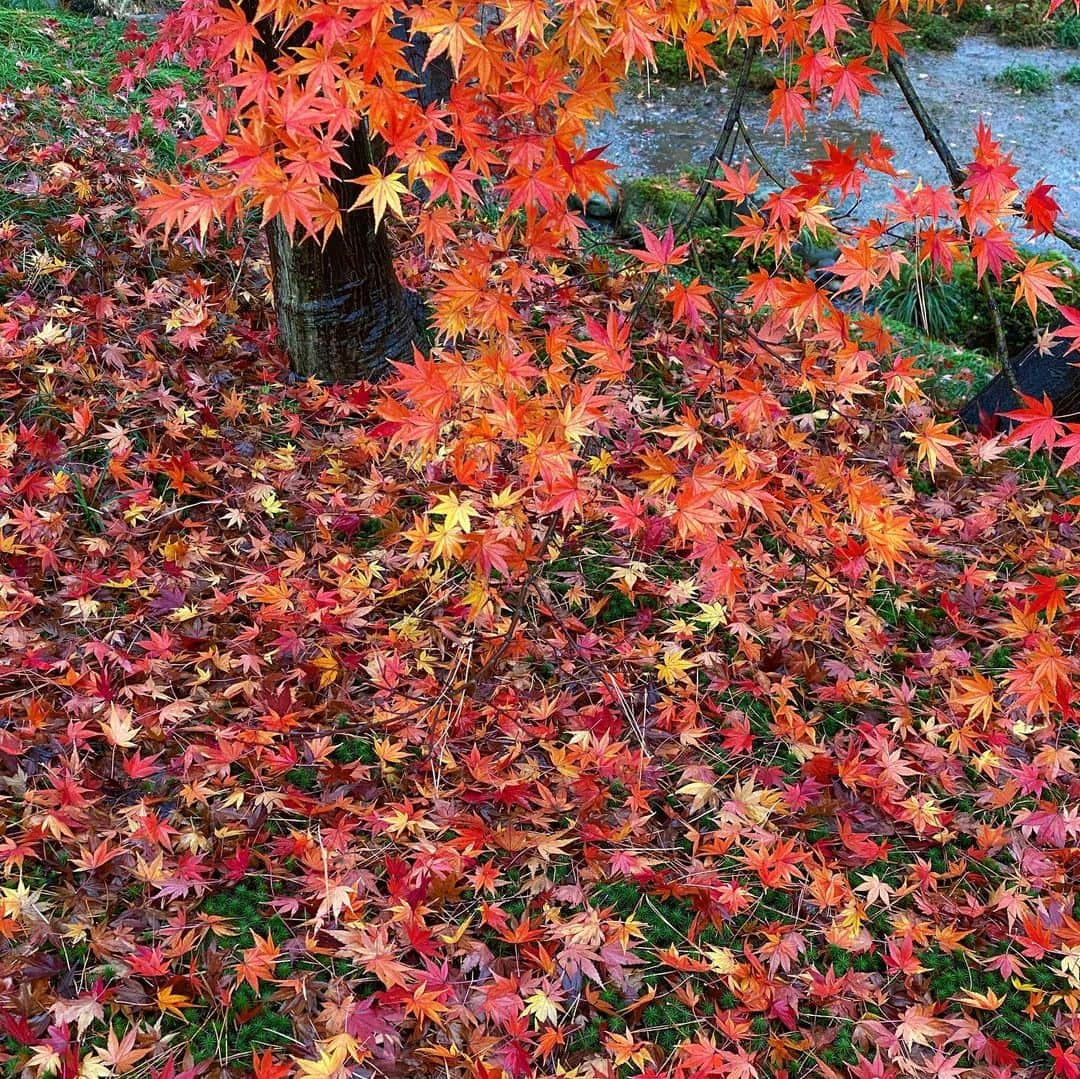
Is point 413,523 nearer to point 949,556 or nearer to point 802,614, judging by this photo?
point 802,614

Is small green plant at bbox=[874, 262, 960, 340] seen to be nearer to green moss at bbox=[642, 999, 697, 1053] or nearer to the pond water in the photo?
→ the pond water

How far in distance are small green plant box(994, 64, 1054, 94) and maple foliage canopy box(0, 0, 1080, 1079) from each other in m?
8.25

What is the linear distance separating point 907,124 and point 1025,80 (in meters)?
1.83

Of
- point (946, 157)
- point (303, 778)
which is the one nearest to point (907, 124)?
point (946, 157)

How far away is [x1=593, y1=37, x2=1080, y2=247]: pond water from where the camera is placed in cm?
829

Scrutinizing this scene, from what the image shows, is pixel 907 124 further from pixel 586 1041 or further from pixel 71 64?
pixel 586 1041

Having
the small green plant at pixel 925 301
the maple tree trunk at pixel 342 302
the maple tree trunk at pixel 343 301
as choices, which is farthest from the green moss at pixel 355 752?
the small green plant at pixel 925 301

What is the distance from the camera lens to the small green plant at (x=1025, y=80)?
981 cm

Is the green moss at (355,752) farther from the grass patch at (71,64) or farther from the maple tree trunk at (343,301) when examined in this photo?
the grass patch at (71,64)

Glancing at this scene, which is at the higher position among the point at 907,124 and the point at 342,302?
the point at 907,124

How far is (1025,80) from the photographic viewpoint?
980cm

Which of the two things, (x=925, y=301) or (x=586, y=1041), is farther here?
(x=925, y=301)

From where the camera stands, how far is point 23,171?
4574 millimetres

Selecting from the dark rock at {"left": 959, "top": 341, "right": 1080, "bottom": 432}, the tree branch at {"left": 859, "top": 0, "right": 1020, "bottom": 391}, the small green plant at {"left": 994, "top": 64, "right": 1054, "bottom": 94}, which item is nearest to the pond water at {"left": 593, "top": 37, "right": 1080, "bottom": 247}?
the small green plant at {"left": 994, "top": 64, "right": 1054, "bottom": 94}
